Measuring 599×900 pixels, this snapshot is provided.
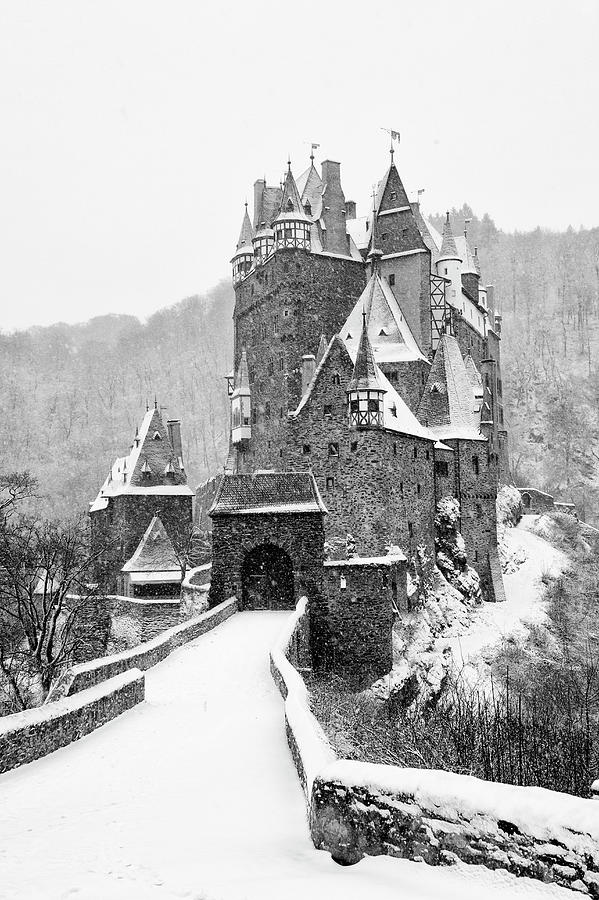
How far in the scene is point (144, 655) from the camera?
16.8 m

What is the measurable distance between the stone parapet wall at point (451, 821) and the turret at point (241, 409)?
39.0 metres

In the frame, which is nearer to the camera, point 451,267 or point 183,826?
point 183,826

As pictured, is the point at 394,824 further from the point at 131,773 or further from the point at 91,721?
the point at 91,721

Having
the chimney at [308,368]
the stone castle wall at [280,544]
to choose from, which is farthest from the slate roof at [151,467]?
the stone castle wall at [280,544]

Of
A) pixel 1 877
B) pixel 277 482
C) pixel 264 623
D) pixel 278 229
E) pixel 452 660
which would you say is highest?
pixel 278 229

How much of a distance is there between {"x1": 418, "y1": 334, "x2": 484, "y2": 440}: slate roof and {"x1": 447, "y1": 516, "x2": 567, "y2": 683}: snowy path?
28.3 feet

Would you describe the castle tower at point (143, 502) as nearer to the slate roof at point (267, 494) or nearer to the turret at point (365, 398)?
the turret at point (365, 398)

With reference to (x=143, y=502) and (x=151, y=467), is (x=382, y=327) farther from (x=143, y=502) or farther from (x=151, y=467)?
(x=143, y=502)

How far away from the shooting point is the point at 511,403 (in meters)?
98.1

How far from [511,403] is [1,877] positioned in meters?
96.1

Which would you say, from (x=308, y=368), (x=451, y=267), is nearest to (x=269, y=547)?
(x=308, y=368)

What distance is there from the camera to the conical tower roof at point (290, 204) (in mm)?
44969

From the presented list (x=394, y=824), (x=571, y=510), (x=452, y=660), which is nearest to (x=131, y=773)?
(x=394, y=824)

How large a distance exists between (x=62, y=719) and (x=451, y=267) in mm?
40533
